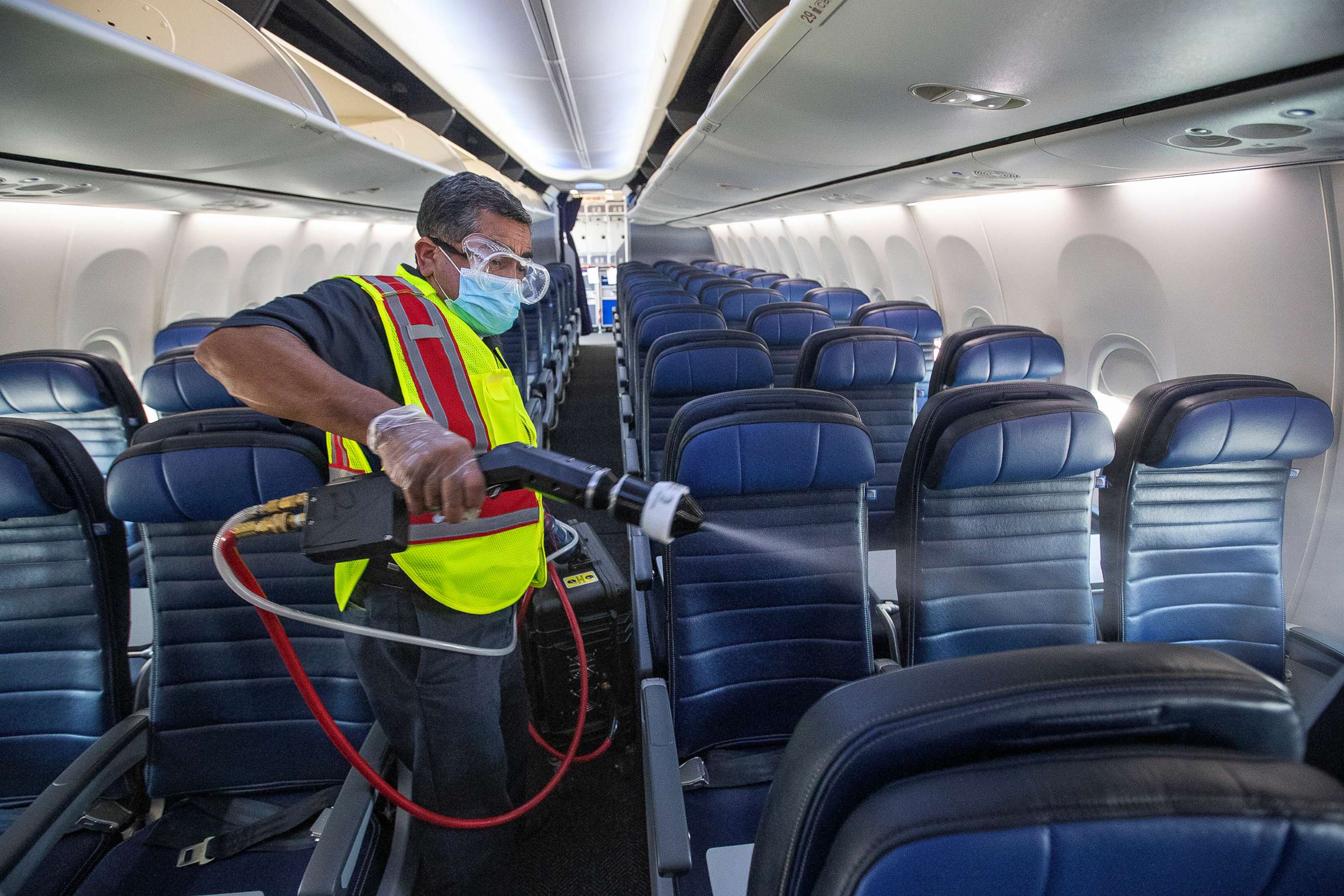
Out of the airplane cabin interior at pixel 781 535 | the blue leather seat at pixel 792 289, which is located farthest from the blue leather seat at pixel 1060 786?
the blue leather seat at pixel 792 289

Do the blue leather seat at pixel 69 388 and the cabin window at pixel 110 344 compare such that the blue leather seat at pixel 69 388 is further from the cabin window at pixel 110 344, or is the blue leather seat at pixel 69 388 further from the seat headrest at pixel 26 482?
the cabin window at pixel 110 344

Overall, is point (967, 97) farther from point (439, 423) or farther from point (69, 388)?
point (69, 388)

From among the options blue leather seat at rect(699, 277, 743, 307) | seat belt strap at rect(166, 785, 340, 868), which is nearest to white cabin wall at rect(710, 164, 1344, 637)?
blue leather seat at rect(699, 277, 743, 307)

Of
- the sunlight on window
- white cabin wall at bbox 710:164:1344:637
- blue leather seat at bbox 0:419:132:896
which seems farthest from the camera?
the sunlight on window

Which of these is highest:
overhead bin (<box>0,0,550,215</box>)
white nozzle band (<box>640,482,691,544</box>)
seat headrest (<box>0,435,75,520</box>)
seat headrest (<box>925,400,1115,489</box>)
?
overhead bin (<box>0,0,550,215</box>)

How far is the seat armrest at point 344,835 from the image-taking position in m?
1.38

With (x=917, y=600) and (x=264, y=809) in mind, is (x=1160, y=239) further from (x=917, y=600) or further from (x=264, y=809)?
(x=264, y=809)

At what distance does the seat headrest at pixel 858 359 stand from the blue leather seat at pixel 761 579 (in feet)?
5.82

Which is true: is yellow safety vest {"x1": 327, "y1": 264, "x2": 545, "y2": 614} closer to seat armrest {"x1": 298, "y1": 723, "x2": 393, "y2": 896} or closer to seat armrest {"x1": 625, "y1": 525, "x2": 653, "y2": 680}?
seat armrest {"x1": 298, "y1": 723, "x2": 393, "y2": 896}

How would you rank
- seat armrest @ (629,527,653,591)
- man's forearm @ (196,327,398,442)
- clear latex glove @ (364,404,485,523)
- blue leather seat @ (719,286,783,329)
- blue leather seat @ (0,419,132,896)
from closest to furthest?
clear latex glove @ (364,404,485,523)
man's forearm @ (196,327,398,442)
blue leather seat @ (0,419,132,896)
seat armrest @ (629,527,653,591)
blue leather seat @ (719,286,783,329)

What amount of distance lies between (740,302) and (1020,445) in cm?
568

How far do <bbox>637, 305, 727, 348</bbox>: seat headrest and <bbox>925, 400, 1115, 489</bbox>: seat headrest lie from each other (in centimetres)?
338

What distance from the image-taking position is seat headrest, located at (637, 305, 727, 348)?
17.7ft

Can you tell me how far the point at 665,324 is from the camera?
5430 millimetres
